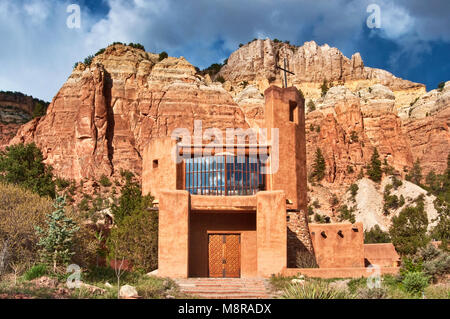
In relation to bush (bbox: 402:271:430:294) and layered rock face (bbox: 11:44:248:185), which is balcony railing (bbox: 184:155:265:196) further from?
layered rock face (bbox: 11:44:248:185)

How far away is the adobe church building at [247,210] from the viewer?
1850 centimetres

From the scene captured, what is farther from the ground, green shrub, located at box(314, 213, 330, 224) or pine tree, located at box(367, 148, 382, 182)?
pine tree, located at box(367, 148, 382, 182)

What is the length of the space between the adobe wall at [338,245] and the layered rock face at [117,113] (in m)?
41.7

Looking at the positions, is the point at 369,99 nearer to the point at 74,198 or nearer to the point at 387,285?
the point at 74,198

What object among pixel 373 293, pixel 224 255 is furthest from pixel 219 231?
pixel 373 293

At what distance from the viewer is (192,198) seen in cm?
1959

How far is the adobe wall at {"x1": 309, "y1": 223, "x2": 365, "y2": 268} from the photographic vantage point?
23844mm

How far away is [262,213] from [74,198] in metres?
43.0

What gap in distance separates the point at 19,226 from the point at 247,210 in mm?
8325

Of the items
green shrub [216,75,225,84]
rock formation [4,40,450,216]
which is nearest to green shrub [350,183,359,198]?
rock formation [4,40,450,216]

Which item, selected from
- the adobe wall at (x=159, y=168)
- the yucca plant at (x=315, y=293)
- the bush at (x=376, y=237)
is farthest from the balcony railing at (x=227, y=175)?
the bush at (x=376, y=237)

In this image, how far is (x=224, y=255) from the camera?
2061cm

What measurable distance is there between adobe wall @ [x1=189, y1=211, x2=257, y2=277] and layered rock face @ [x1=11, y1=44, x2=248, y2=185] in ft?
140

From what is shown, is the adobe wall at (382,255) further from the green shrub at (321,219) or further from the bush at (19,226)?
the green shrub at (321,219)
